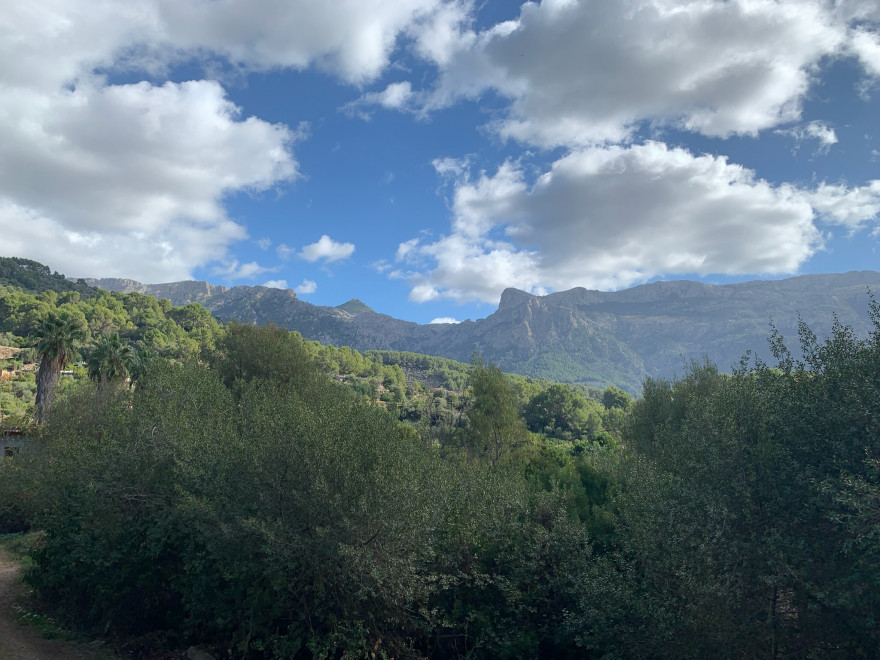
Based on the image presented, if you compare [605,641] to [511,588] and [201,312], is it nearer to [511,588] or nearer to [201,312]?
[511,588]

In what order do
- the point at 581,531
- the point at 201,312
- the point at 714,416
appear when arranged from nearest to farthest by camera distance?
the point at 714,416, the point at 581,531, the point at 201,312

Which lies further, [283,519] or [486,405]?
[486,405]

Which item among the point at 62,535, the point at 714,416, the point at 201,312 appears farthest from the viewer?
the point at 201,312

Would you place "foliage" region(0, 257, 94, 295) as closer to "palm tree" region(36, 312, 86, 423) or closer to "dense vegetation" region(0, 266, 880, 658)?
"palm tree" region(36, 312, 86, 423)

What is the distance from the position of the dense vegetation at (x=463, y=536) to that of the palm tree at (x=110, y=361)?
24.1 meters

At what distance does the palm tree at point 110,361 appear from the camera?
142 feet

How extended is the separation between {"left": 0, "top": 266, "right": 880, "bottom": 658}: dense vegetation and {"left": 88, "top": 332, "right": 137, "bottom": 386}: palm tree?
78.9 feet

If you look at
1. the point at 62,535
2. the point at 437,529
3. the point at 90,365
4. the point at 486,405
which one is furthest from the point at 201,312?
the point at 437,529

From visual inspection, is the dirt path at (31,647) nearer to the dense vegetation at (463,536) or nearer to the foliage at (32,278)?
the dense vegetation at (463,536)

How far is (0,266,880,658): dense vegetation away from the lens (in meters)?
12.1

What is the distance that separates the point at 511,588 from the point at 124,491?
14.8 metres

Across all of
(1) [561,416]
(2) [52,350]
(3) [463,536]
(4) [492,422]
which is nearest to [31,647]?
(3) [463,536]

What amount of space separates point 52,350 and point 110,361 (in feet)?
14.0

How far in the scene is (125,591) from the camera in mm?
18203
